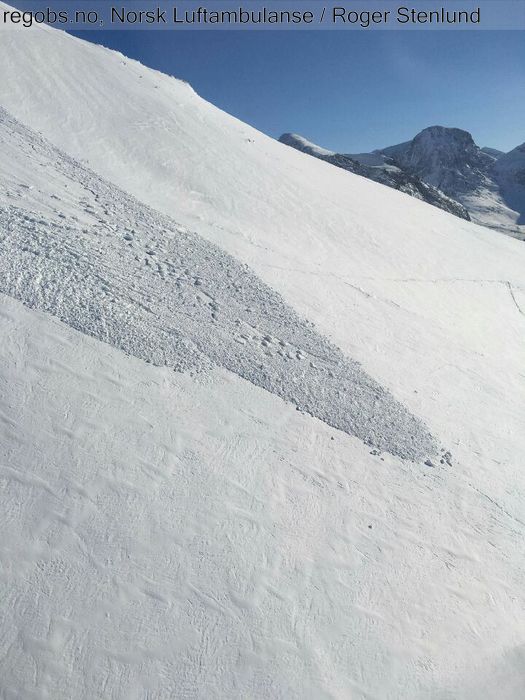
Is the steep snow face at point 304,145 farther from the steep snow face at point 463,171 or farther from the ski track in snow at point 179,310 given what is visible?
the ski track in snow at point 179,310

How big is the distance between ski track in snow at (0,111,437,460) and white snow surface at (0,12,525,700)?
0.18 m

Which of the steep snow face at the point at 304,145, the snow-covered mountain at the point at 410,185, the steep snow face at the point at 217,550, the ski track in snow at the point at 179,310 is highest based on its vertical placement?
the steep snow face at the point at 304,145

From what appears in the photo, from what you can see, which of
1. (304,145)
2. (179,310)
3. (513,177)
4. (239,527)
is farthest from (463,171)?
(239,527)

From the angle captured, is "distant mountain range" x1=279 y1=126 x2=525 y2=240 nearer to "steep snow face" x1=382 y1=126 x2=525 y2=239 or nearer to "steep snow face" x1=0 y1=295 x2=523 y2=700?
"steep snow face" x1=382 y1=126 x2=525 y2=239

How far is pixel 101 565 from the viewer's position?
371 cm

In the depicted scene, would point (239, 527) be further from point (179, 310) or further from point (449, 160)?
point (449, 160)

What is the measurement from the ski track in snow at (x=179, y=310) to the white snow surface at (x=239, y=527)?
177mm

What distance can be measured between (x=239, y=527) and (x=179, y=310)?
315 cm

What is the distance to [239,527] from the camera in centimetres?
429

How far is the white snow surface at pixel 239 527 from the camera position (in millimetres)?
3480

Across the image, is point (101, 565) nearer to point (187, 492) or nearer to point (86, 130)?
point (187, 492)

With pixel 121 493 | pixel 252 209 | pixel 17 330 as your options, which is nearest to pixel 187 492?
pixel 121 493

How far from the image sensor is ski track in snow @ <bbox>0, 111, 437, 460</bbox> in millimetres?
5699

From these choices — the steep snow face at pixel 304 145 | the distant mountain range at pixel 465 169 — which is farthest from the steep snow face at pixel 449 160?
the steep snow face at pixel 304 145
